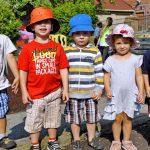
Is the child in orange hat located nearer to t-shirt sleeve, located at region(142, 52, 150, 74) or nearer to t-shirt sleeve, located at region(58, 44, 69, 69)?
t-shirt sleeve, located at region(58, 44, 69, 69)

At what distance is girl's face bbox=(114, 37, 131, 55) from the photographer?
4648 millimetres

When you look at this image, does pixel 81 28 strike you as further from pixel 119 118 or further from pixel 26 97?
pixel 119 118

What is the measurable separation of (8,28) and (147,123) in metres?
9.19

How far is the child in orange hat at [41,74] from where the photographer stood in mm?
4543

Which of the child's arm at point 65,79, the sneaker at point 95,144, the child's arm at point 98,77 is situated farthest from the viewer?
the sneaker at point 95,144

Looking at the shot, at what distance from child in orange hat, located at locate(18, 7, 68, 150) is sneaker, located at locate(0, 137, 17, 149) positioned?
1.07 feet

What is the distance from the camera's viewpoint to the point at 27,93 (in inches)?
180

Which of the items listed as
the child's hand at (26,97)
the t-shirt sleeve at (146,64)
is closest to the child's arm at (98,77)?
the t-shirt sleeve at (146,64)

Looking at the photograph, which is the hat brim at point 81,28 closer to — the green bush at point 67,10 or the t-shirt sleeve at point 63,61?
the t-shirt sleeve at point 63,61

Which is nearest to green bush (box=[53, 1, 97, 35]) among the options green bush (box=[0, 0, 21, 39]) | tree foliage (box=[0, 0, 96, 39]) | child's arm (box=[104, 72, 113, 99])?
tree foliage (box=[0, 0, 96, 39])

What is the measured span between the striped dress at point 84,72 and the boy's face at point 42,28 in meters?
0.33

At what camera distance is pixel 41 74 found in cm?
455

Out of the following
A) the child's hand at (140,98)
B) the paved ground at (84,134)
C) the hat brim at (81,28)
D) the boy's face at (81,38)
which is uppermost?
the hat brim at (81,28)

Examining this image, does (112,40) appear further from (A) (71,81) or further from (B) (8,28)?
(B) (8,28)
